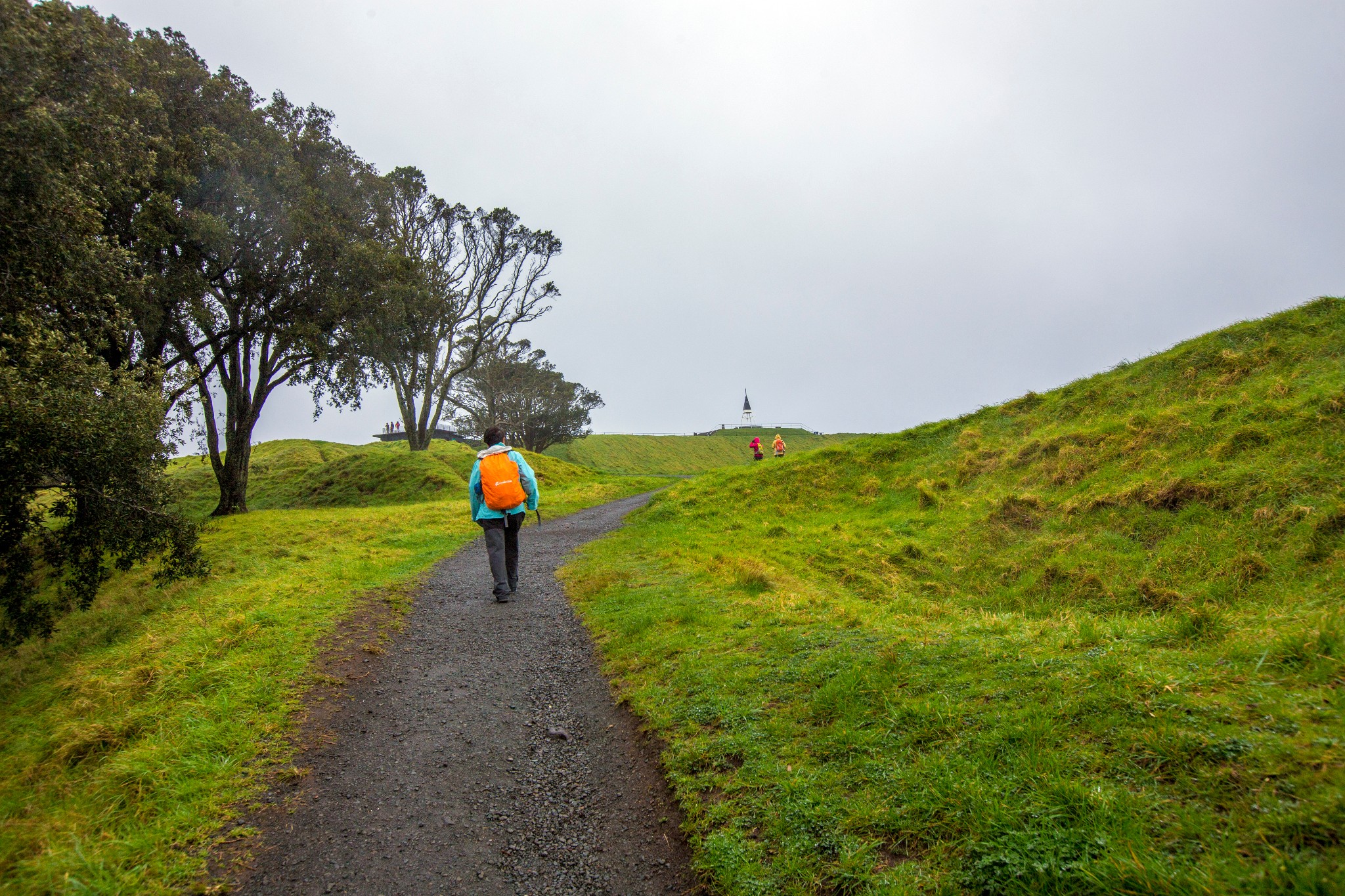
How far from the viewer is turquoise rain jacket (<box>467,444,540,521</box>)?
1086 cm

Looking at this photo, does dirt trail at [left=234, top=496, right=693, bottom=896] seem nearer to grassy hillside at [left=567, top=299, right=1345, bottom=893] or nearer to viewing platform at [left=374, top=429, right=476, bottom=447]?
grassy hillside at [left=567, top=299, right=1345, bottom=893]

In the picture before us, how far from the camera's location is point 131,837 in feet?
14.3

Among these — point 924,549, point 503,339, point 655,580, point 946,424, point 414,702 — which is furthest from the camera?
point 503,339

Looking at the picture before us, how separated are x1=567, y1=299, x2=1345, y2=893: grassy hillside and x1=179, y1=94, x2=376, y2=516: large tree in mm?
17156

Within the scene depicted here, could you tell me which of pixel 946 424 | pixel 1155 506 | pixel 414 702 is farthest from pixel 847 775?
pixel 946 424

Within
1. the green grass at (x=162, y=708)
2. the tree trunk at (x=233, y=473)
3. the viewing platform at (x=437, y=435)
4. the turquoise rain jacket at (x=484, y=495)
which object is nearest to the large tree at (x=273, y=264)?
the tree trunk at (x=233, y=473)

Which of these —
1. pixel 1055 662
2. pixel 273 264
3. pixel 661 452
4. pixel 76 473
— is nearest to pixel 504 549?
pixel 76 473

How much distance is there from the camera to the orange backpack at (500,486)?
35.1ft

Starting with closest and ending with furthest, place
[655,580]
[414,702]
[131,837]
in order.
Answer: [131,837]
[414,702]
[655,580]

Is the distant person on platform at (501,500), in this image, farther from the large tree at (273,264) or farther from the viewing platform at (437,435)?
the viewing platform at (437,435)

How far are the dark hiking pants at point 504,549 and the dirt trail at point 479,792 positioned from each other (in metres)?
2.34

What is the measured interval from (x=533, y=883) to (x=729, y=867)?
4.32ft

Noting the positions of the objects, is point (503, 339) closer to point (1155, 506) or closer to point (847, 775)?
point (1155, 506)

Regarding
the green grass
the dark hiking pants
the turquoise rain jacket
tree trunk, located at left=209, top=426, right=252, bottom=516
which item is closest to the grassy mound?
tree trunk, located at left=209, top=426, right=252, bottom=516
